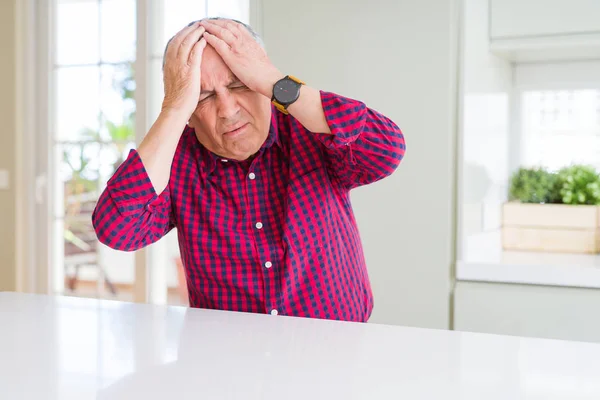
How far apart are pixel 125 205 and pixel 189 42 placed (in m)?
0.34

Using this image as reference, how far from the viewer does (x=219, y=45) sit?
1308 mm

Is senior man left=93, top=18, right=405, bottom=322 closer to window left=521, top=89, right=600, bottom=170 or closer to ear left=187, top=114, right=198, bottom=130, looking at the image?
ear left=187, top=114, right=198, bottom=130

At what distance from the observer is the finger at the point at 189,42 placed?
132cm

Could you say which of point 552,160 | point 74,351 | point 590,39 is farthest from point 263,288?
point 552,160

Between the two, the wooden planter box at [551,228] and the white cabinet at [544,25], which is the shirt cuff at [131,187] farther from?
the wooden planter box at [551,228]

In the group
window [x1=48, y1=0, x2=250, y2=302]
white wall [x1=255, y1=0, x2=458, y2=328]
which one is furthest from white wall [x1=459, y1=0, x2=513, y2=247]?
window [x1=48, y1=0, x2=250, y2=302]

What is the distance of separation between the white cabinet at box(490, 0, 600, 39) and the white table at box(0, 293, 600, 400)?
4.95 feet

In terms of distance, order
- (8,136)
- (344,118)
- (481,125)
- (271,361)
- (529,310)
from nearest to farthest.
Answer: (271,361), (344,118), (529,310), (481,125), (8,136)

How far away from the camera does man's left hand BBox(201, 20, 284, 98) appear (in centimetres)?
129

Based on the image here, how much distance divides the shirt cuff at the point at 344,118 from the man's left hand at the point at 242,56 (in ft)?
0.39

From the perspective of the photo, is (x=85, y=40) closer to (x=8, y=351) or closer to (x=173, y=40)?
(x=173, y=40)

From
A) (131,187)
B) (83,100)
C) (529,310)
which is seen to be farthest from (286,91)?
(83,100)

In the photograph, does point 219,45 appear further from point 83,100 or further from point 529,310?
point 83,100

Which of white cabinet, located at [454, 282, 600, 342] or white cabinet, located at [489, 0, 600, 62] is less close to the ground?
white cabinet, located at [489, 0, 600, 62]
